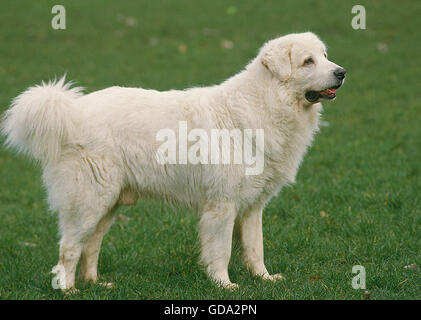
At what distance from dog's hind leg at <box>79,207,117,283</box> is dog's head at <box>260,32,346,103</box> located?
6.10 ft

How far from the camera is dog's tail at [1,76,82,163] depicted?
484 centimetres

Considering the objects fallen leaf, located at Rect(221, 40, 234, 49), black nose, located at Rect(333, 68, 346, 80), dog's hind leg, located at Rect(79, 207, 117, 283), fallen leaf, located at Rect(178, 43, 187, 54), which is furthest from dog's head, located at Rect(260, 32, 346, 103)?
fallen leaf, located at Rect(221, 40, 234, 49)

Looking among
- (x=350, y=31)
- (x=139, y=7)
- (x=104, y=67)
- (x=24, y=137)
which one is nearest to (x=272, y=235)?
(x=24, y=137)

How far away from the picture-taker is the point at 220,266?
16.6 feet

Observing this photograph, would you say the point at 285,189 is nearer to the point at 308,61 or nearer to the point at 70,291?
the point at 308,61

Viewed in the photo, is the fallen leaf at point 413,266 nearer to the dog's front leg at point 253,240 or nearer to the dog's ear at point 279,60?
the dog's front leg at point 253,240

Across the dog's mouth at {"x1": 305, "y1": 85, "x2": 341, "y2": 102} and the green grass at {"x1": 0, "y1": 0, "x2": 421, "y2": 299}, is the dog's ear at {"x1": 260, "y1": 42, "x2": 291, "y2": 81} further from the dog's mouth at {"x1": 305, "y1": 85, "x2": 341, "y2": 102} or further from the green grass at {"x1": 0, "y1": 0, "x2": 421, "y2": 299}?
the green grass at {"x1": 0, "y1": 0, "x2": 421, "y2": 299}

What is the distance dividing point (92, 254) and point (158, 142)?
118cm

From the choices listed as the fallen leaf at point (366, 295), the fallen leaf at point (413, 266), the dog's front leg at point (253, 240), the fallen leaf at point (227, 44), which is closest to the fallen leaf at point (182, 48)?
the fallen leaf at point (227, 44)

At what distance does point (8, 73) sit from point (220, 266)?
1001cm

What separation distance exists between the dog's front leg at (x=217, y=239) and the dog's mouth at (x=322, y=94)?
1.10 metres

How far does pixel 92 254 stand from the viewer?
528cm

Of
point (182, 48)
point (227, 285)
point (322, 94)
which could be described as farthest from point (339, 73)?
point (182, 48)
